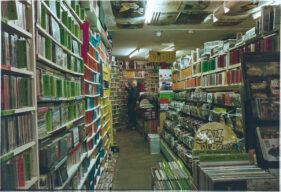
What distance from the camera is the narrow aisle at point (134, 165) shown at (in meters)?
3.92

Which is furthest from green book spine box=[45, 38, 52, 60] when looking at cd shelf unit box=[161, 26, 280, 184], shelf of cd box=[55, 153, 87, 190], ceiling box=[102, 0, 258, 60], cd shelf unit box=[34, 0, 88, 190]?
ceiling box=[102, 0, 258, 60]

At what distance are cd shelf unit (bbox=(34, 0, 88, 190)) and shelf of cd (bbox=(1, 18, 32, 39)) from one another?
0.16 meters

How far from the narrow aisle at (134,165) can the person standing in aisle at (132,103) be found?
2.46 m

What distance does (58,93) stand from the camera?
1.99 m

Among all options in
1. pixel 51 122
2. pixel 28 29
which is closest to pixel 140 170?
pixel 51 122

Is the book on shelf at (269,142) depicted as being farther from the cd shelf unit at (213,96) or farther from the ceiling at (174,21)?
the ceiling at (174,21)

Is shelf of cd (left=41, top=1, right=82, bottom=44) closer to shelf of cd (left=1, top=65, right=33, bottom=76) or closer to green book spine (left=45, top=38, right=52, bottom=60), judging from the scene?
green book spine (left=45, top=38, right=52, bottom=60)

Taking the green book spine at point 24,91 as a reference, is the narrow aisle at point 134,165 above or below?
below

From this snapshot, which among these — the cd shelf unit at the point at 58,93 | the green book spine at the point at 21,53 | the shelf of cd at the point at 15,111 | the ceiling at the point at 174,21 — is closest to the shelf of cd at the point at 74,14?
the cd shelf unit at the point at 58,93

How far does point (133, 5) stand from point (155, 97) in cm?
470

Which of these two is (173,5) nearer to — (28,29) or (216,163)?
(28,29)

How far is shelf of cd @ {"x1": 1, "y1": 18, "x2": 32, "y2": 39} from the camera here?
1.18 m

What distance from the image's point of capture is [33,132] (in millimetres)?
1447

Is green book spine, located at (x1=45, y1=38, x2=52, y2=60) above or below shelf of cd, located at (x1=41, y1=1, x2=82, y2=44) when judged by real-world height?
below
